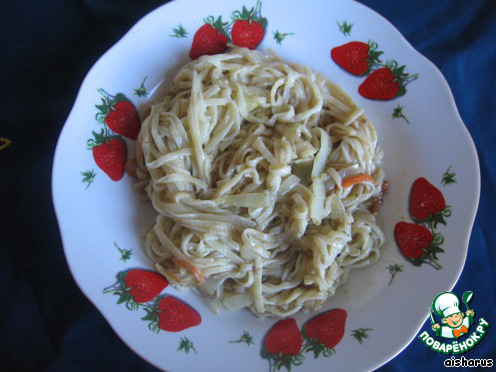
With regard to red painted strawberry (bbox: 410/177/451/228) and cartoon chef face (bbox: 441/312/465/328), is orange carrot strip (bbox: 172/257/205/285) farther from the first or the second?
cartoon chef face (bbox: 441/312/465/328)

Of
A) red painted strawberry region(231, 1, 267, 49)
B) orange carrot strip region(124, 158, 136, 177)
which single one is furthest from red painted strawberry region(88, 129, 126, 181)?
red painted strawberry region(231, 1, 267, 49)

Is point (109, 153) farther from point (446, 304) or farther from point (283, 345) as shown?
point (446, 304)

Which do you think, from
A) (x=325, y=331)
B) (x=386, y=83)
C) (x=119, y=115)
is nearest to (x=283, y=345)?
(x=325, y=331)

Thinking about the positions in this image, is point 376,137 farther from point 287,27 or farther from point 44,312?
point 44,312

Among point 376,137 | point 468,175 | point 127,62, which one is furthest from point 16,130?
point 468,175

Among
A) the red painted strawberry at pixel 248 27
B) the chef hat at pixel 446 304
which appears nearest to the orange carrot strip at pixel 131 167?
the red painted strawberry at pixel 248 27
